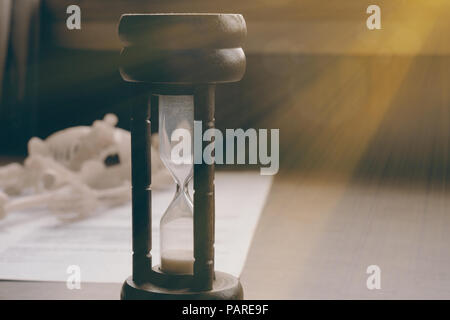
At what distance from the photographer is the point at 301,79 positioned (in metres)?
2.31

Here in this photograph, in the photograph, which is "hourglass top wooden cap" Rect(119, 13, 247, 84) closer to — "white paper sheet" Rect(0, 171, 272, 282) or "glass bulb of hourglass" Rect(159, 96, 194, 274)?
"glass bulb of hourglass" Rect(159, 96, 194, 274)

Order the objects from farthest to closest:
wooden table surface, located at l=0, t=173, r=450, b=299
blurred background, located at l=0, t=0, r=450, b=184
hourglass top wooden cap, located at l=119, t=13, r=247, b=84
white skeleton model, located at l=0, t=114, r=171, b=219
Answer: blurred background, located at l=0, t=0, r=450, b=184, white skeleton model, located at l=0, t=114, r=171, b=219, wooden table surface, located at l=0, t=173, r=450, b=299, hourglass top wooden cap, located at l=119, t=13, r=247, b=84

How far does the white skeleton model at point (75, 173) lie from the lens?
1.39 meters

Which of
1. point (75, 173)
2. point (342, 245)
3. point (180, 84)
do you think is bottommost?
point (342, 245)

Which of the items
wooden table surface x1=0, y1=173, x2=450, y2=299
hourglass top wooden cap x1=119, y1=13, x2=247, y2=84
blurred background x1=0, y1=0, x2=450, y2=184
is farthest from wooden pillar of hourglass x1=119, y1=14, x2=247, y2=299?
blurred background x1=0, y1=0, x2=450, y2=184

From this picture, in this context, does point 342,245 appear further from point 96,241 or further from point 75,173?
point 75,173

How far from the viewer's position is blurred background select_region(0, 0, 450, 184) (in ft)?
6.24

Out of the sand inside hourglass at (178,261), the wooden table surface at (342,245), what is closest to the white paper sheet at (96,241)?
the wooden table surface at (342,245)

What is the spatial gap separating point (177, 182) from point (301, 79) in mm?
1604

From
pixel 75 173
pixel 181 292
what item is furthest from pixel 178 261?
pixel 75 173

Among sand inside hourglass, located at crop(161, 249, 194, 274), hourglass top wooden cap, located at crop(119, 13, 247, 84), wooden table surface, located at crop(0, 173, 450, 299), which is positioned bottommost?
wooden table surface, located at crop(0, 173, 450, 299)

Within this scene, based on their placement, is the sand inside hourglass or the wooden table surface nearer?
the sand inside hourglass

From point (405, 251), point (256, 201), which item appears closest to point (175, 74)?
point (405, 251)

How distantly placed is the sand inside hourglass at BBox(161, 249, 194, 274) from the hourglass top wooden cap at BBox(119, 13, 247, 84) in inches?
7.5
